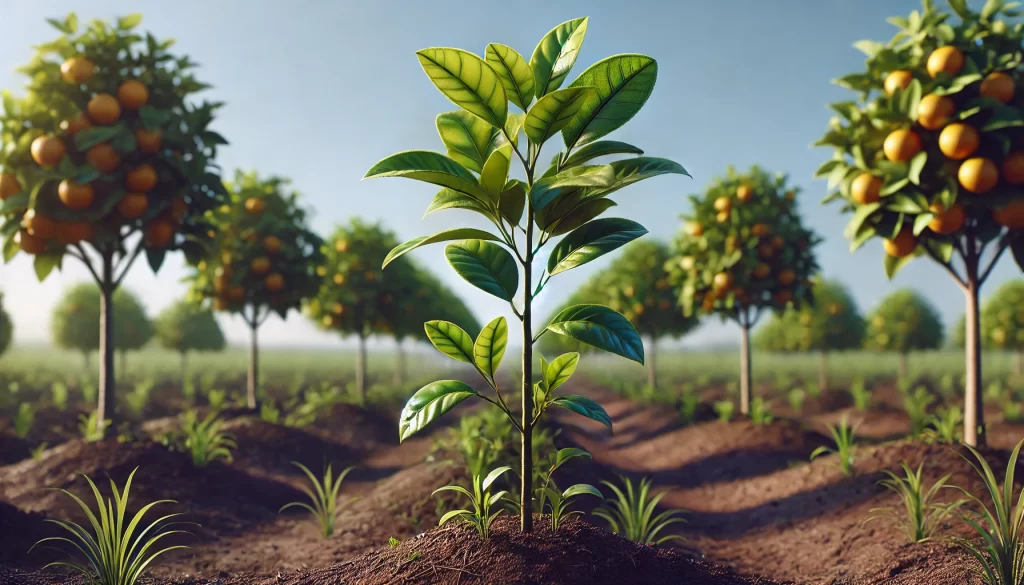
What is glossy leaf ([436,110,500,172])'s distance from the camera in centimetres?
310

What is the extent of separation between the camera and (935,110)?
598cm

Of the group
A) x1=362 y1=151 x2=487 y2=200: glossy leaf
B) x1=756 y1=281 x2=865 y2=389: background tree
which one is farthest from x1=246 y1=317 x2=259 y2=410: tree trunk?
x1=756 y1=281 x2=865 y2=389: background tree

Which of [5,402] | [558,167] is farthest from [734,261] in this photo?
[5,402]

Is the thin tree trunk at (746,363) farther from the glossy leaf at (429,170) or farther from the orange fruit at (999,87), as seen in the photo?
the glossy leaf at (429,170)

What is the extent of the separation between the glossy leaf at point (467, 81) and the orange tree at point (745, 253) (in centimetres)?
808

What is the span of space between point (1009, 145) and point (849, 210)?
4.97 feet

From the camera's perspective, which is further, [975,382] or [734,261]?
[734,261]

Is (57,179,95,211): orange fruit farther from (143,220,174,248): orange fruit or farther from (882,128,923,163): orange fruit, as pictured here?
(882,128,923,163): orange fruit

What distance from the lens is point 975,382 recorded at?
650cm

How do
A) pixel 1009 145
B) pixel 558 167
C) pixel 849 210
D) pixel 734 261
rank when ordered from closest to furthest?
pixel 558 167, pixel 1009 145, pixel 849 210, pixel 734 261

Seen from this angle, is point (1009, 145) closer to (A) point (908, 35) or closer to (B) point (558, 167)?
(A) point (908, 35)

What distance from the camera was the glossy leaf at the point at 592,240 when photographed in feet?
9.77

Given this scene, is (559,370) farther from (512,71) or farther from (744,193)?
(744,193)

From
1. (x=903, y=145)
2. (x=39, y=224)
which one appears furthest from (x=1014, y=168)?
(x=39, y=224)
